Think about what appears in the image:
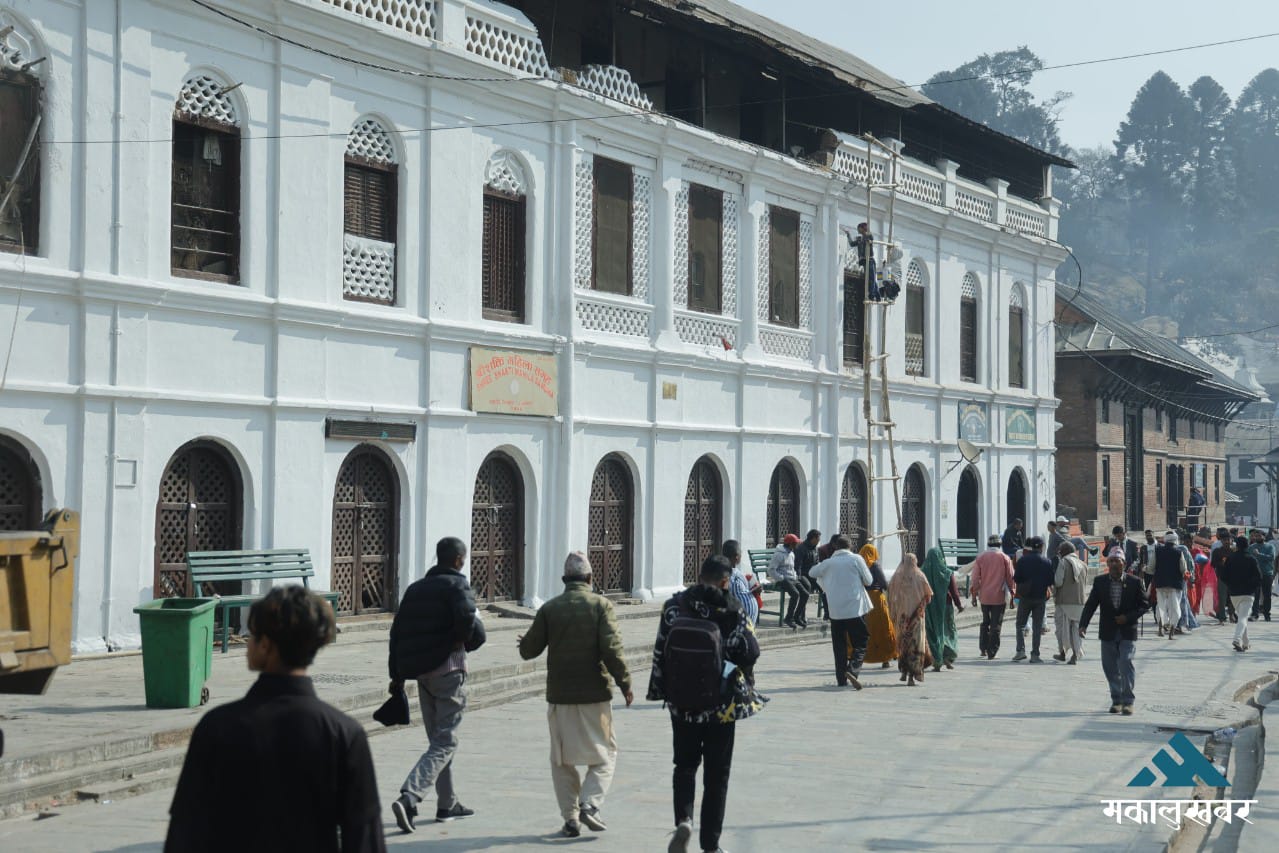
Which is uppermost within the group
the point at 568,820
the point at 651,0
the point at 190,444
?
the point at 651,0

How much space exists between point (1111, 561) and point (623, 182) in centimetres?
1111

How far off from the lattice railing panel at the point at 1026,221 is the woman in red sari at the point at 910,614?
20732 millimetres

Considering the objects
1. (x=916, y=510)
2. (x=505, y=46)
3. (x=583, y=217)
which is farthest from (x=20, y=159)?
(x=916, y=510)

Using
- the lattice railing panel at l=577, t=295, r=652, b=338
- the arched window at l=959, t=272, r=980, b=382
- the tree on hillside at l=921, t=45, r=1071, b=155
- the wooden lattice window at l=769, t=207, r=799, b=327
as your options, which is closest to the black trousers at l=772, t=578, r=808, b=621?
the lattice railing panel at l=577, t=295, r=652, b=338

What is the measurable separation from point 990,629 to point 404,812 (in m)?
13.0

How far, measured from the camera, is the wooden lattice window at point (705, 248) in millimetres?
25875

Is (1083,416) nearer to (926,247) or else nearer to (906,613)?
(926,247)

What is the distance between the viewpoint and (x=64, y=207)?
629 inches

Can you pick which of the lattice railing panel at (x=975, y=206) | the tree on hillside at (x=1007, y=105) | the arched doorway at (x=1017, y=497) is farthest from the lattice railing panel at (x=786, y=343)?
the tree on hillside at (x=1007, y=105)

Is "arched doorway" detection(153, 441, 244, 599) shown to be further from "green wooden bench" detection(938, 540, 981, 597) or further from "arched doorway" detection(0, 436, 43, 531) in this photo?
"green wooden bench" detection(938, 540, 981, 597)

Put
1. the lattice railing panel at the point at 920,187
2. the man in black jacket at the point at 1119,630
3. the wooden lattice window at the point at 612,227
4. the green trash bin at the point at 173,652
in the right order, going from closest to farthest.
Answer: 1. the green trash bin at the point at 173,652
2. the man in black jacket at the point at 1119,630
3. the wooden lattice window at the point at 612,227
4. the lattice railing panel at the point at 920,187

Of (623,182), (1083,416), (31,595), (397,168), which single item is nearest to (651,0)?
(623,182)

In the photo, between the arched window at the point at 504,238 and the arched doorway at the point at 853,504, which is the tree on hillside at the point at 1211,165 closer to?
the arched doorway at the point at 853,504

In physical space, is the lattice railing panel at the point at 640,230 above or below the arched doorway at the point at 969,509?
above
